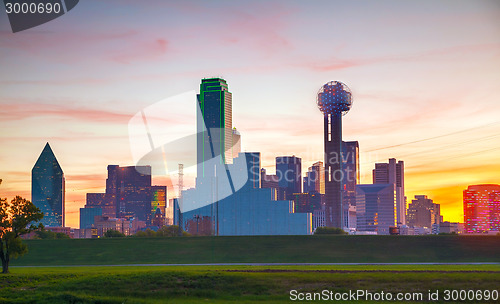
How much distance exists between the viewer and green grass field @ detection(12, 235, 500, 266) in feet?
219

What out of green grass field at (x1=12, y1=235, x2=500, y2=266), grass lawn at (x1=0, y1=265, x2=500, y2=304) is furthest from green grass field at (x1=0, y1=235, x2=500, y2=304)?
green grass field at (x1=12, y1=235, x2=500, y2=266)

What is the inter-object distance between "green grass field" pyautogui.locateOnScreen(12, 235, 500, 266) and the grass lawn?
20.9 meters

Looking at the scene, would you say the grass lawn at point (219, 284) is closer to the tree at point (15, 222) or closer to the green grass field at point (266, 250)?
the tree at point (15, 222)

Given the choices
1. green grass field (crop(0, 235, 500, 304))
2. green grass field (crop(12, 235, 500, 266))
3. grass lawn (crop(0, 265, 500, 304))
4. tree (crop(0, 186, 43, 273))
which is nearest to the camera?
grass lawn (crop(0, 265, 500, 304))

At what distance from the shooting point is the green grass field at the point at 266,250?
219 feet

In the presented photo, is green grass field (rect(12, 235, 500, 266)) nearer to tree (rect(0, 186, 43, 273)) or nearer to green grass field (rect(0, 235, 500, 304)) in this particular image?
green grass field (rect(0, 235, 500, 304))

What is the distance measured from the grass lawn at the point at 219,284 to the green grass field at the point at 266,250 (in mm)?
20910

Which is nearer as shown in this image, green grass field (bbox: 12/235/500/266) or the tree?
the tree

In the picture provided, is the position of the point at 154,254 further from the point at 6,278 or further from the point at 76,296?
the point at 76,296

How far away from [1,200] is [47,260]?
17.9 metres

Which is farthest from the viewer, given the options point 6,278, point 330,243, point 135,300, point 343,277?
point 330,243

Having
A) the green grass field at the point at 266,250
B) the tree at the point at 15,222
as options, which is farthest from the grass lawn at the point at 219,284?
the green grass field at the point at 266,250

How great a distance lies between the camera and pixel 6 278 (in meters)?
45.7

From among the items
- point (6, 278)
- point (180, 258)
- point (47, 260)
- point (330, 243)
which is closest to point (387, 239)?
point (330, 243)
